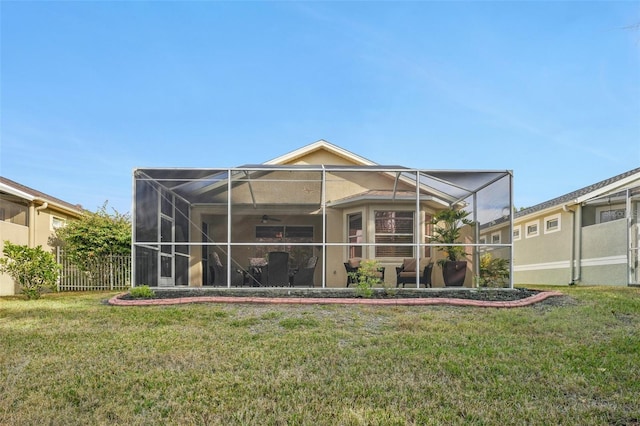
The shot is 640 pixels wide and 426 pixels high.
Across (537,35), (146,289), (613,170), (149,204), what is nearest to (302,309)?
(146,289)

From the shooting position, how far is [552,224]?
58.0ft

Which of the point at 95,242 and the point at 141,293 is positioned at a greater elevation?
the point at 95,242

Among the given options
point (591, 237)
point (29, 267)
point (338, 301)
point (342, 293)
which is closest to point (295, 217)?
point (342, 293)

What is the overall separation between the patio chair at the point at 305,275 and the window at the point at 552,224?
1049 centimetres

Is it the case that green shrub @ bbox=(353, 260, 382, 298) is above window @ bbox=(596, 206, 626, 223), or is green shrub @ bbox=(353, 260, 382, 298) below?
below

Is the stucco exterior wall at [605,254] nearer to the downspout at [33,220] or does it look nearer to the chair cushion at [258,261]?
the chair cushion at [258,261]

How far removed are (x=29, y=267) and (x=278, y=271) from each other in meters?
6.17

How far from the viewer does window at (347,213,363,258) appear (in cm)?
1310

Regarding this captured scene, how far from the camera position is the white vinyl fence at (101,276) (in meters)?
14.8

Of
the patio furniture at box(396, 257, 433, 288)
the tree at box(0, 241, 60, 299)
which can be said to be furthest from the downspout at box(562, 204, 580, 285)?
the tree at box(0, 241, 60, 299)

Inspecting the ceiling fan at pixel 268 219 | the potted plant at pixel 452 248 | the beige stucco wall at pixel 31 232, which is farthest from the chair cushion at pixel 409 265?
the beige stucco wall at pixel 31 232

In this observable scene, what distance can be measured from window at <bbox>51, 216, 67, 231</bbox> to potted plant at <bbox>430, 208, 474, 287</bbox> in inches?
499

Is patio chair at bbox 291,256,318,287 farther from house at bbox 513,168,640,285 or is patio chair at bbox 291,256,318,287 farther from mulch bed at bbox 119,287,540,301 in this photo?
house at bbox 513,168,640,285

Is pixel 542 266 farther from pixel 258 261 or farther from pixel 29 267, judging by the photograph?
pixel 29 267
